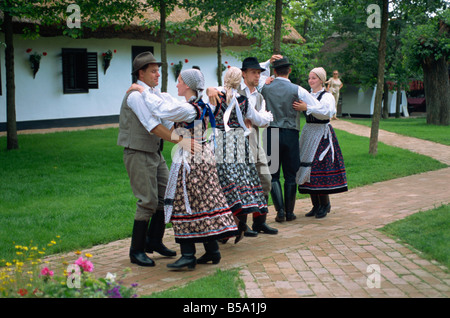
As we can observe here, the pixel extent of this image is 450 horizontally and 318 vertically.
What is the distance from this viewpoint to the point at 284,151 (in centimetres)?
675

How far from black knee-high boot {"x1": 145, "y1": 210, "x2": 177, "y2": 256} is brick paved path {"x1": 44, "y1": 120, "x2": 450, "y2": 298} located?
0.28ft

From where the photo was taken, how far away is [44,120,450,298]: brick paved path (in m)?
4.30

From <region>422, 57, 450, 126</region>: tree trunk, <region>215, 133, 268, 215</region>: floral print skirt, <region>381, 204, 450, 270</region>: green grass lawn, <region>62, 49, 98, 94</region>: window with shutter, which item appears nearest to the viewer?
<region>381, 204, 450, 270</region>: green grass lawn

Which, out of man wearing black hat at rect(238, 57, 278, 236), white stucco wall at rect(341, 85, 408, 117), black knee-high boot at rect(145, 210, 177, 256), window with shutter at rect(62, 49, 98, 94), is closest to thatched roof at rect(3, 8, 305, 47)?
window with shutter at rect(62, 49, 98, 94)

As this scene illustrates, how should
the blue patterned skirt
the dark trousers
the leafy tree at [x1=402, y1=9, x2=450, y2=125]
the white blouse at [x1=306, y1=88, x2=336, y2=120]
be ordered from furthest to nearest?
the leafy tree at [x1=402, y1=9, x2=450, y2=125]
the blue patterned skirt
the dark trousers
the white blouse at [x1=306, y1=88, x2=336, y2=120]

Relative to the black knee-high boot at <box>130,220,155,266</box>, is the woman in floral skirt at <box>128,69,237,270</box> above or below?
above

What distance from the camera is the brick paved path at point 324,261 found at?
14.1 feet

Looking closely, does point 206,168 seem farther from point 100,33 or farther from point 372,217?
point 100,33

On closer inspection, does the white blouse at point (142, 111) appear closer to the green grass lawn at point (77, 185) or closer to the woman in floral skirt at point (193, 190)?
the woman in floral skirt at point (193, 190)

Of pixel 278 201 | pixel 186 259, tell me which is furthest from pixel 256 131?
pixel 186 259

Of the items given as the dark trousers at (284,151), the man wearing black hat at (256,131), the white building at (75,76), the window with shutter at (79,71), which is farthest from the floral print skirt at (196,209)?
the window with shutter at (79,71)

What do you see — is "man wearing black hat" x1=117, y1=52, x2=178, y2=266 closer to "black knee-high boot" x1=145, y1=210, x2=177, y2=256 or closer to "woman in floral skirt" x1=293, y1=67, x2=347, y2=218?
"black knee-high boot" x1=145, y1=210, x2=177, y2=256

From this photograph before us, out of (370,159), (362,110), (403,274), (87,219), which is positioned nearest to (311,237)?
(403,274)

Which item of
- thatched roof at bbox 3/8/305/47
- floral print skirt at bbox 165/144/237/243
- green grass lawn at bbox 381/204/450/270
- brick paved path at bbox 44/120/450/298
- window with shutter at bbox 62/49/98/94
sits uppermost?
thatched roof at bbox 3/8/305/47
